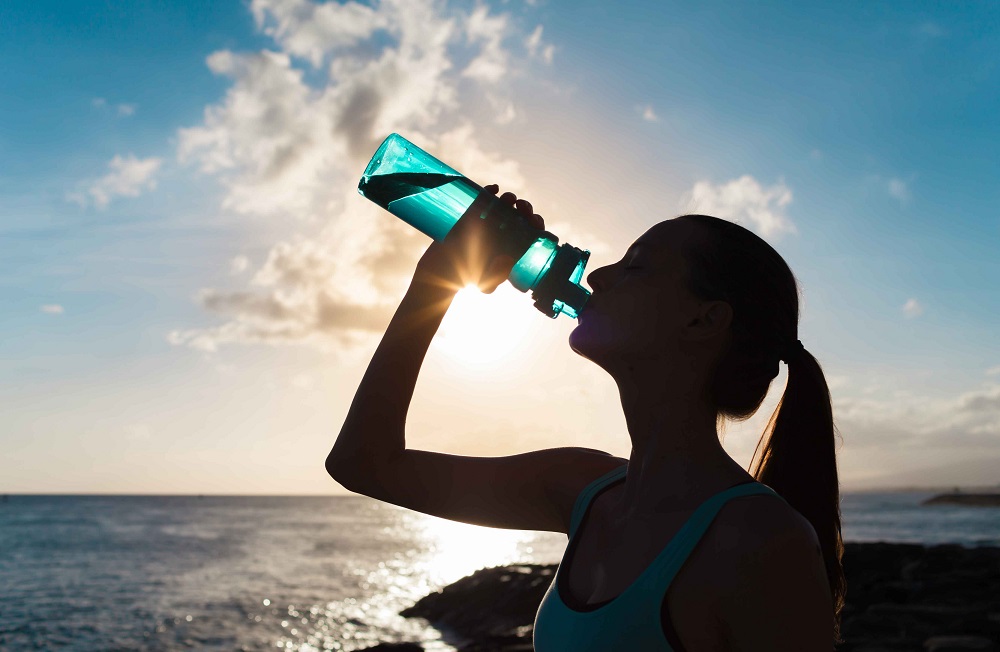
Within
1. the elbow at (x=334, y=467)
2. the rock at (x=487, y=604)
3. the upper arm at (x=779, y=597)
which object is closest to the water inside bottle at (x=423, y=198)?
the elbow at (x=334, y=467)

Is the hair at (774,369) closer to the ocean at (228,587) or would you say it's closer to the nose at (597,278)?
the nose at (597,278)

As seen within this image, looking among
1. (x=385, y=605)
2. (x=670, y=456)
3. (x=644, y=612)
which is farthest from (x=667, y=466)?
(x=385, y=605)

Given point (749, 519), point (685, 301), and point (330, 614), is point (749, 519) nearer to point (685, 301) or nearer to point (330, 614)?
point (685, 301)

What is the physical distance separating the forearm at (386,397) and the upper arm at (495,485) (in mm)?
47

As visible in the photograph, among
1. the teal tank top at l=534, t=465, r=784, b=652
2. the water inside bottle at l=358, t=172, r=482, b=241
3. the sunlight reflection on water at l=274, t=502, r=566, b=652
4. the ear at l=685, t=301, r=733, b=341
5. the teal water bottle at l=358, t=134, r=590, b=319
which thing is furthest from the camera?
the sunlight reflection on water at l=274, t=502, r=566, b=652

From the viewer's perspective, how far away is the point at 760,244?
1904mm

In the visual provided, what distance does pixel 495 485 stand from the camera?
2164 mm

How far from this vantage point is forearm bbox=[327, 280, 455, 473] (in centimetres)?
210

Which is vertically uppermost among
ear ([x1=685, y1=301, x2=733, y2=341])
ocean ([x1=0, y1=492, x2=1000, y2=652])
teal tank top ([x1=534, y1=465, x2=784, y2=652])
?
ear ([x1=685, y1=301, x2=733, y2=341])

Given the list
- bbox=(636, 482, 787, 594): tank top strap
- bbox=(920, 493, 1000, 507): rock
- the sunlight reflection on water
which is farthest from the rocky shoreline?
bbox=(920, 493, 1000, 507): rock

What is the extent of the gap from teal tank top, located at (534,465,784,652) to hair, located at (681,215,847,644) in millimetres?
356

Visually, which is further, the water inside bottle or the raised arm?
the water inside bottle

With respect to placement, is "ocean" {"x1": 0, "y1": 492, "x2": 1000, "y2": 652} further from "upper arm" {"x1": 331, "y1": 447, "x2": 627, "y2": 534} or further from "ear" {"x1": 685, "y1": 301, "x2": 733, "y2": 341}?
"ear" {"x1": 685, "y1": 301, "x2": 733, "y2": 341}

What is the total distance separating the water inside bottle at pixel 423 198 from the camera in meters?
2.82
